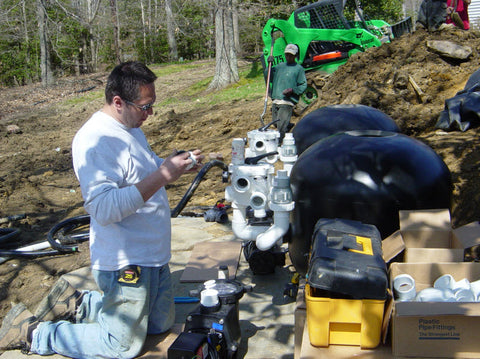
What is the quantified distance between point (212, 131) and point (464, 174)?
7406mm

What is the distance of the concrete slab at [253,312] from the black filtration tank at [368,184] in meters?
0.47

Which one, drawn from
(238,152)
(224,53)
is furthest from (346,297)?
Result: (224,53)

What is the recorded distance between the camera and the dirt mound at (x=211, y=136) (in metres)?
5.21

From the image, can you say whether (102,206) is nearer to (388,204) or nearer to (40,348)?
(40,348)

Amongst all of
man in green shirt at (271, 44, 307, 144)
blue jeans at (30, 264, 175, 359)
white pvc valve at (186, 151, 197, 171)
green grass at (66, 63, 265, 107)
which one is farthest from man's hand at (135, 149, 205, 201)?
green grass at (66, 63, 265, 107)

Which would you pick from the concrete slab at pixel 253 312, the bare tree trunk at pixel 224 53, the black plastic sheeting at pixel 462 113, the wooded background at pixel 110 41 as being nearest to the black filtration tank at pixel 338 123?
the concrete slab at pixel 253 312

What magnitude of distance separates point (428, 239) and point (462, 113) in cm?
394

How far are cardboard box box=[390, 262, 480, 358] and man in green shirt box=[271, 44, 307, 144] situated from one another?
23.3 feet

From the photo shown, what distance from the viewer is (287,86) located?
941cm

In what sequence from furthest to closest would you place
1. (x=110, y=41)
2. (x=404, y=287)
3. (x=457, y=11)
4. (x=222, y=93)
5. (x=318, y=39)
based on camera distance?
(x=110, y=41) < (x=222, y=93) < (x=318, y=39) < (x=457, y=11) < (x=404, y=287)

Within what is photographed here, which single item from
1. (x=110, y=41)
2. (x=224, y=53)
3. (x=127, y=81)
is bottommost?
(x=224, y=53)

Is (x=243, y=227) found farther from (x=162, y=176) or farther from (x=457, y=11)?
(x=457, y=11)

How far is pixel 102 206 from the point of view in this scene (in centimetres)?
273

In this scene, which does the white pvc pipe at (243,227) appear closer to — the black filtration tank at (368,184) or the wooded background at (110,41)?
the black filtration tank at (368,184)
